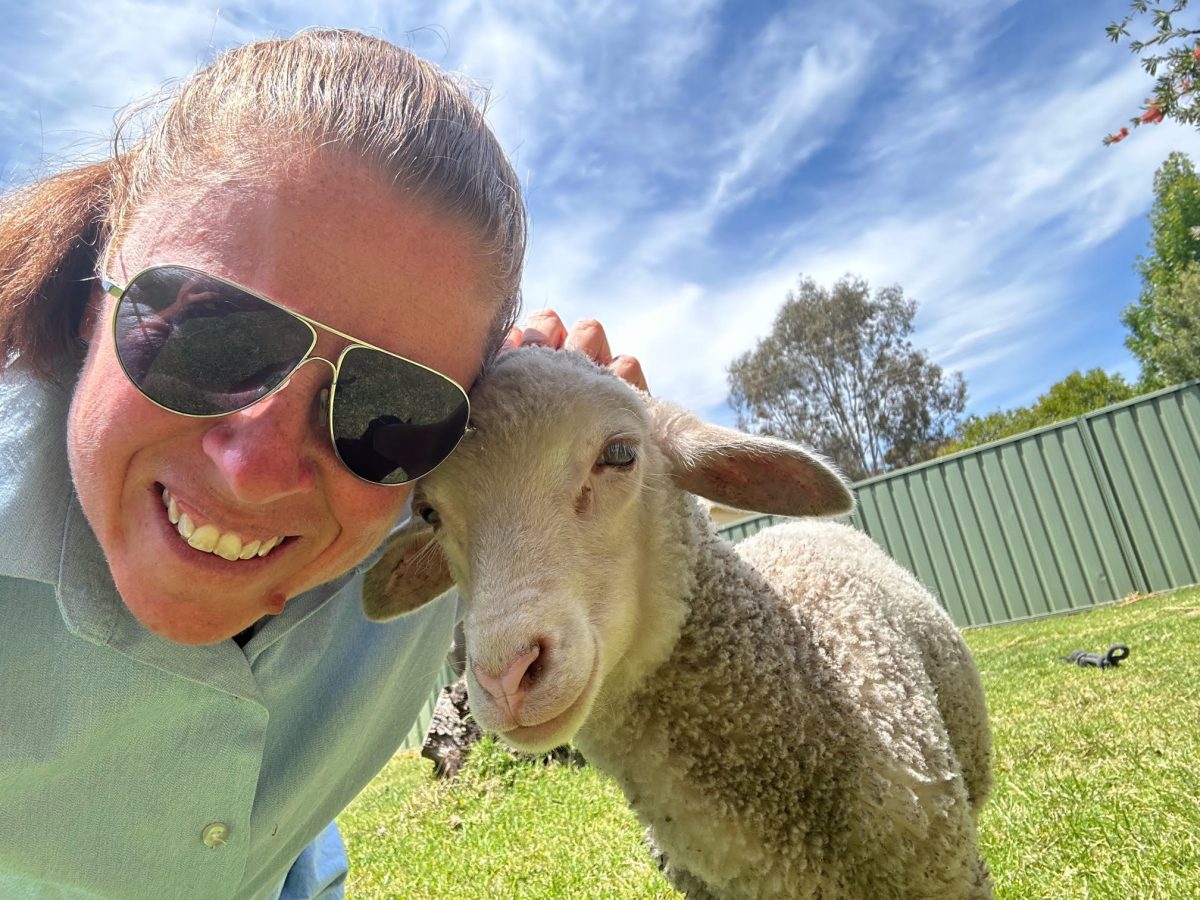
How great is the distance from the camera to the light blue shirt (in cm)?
151

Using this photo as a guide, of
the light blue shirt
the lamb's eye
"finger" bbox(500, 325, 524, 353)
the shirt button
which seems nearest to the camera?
the light blue shirt

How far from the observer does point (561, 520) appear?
5.46 feet

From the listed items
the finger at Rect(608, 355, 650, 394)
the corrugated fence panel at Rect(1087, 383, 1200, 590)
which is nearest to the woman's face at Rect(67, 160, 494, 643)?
the finger at Rect(608, 355, 650, 394)

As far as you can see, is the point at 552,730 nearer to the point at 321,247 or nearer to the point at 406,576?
the point at 406,576

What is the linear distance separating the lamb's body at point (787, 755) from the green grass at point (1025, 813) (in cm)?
78

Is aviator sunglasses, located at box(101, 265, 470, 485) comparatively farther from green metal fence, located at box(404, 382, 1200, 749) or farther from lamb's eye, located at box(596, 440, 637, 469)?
green metal fence, located at box(404, 382, 1200, 749)

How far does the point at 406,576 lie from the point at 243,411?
2.57 feet

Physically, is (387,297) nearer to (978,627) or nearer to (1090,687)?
(1090,687)

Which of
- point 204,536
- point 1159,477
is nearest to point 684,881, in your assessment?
point 204,536

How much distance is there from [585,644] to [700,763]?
1.65 ft

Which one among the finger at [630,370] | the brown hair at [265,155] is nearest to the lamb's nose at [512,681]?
the brown hair at [265,155]

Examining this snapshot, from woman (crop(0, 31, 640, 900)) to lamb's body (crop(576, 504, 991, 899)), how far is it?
0.77m

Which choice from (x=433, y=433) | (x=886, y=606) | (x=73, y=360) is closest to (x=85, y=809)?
(x=73, y=360)

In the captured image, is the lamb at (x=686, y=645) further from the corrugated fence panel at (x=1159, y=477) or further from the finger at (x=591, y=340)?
the corrugated fence panel at (x=1159, y=477)
